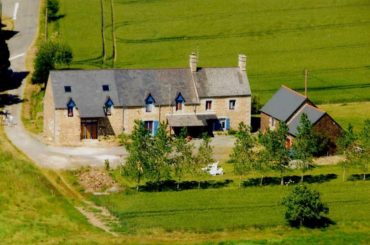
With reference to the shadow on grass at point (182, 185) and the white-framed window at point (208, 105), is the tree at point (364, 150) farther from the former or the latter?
the white-framed window at point (208, 105)

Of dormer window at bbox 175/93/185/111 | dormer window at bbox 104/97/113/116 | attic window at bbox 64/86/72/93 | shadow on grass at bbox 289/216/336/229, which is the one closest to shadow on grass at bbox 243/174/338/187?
shadow on grass at bbox 289/216/336/229

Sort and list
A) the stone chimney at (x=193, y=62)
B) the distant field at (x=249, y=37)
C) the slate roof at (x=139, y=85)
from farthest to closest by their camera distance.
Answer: the distant field at (x=249, y=37) → the stone chimney at (x=193, y=62) → the slate roof at (x=139, y=85)

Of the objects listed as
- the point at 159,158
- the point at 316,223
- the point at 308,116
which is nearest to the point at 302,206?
the point at 316,223

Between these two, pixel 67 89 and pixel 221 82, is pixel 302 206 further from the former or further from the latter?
pixel 67 89

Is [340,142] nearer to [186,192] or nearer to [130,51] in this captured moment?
[186,192]

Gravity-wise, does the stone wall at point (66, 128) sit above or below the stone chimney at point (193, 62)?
below

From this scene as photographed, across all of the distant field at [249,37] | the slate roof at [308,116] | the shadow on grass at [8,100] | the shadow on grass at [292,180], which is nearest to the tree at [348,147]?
the shadow on grass at [292,180]

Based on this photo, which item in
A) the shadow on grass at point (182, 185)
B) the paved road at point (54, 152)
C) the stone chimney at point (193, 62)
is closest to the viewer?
the shadow on grass at point (182, 185)

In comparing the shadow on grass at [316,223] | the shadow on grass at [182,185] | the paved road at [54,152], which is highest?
the paved road at [54,152]
